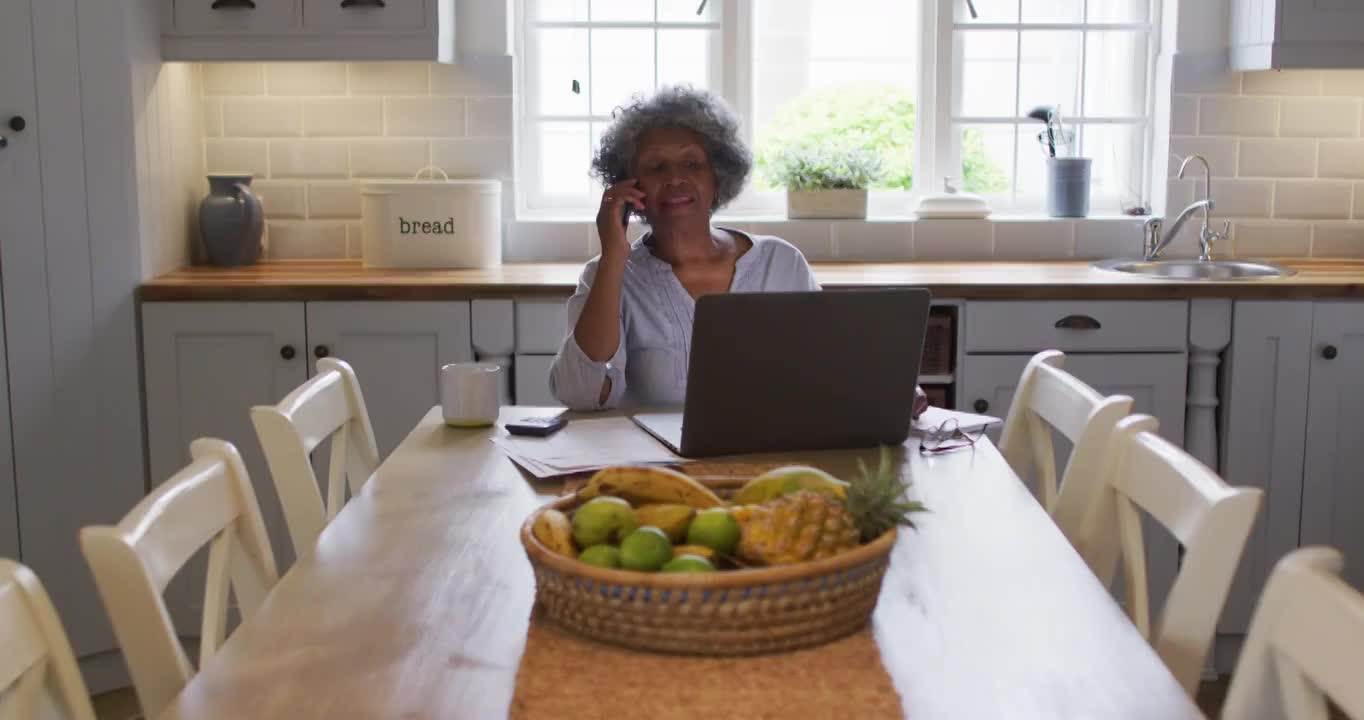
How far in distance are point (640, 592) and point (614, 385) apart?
146 cm

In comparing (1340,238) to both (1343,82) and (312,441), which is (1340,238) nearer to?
(1343,82)

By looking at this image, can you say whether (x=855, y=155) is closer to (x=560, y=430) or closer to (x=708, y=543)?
(x=560, y=430)

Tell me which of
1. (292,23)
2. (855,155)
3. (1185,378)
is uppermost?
(292,23)

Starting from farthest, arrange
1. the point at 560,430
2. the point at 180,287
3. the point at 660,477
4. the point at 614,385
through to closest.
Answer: the point at 180,287
the point at 614,385
the point at 560,430
the point at 660,477

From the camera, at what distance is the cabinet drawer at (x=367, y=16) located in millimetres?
3883

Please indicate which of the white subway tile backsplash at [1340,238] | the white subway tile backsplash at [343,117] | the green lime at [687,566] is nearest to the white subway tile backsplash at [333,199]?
the white subway tile backsplash at [343,117]

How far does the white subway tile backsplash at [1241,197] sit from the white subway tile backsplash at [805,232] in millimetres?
979

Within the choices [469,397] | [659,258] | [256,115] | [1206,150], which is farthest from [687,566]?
[1206,150]

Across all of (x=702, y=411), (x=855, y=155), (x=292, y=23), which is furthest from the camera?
(x=855, y=155)

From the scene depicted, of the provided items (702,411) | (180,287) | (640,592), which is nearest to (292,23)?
(180,287)

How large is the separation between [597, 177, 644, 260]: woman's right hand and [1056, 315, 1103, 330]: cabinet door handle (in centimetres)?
127

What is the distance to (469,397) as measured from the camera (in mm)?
2424

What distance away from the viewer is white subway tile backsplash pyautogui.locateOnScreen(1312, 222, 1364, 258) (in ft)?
14.4

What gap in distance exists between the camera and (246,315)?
3.70 m
